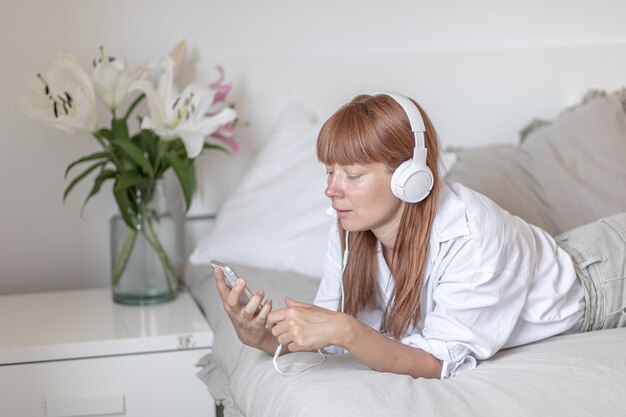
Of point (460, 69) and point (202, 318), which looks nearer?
point (202, 318)

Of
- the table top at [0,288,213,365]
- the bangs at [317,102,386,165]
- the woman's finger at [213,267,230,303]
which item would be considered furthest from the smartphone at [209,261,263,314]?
the table top at [0,288,213,365]

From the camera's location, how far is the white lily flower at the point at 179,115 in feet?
6.41

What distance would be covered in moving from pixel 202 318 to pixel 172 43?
726 mm

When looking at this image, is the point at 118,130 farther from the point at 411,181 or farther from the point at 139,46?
the point at 411,181

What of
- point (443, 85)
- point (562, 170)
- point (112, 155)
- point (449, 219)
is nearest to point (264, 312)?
point (449, 219)

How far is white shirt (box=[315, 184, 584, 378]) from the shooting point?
54.2 inches

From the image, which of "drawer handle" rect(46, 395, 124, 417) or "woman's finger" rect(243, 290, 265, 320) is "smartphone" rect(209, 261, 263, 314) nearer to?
"woman's finger" rect(243, 290, 265, 320)

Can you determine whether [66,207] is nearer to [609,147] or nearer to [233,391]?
[233,391]

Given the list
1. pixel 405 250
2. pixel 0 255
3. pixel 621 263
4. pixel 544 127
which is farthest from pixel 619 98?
pixel 0 255

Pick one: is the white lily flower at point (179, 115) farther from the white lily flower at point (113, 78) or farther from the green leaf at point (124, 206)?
the green leaf at point (124, 206)

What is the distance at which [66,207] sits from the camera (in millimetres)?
2219

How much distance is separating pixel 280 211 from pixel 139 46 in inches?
21.1

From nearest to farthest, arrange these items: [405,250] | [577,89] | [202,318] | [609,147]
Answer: [405,250], [202,318], [609,147], [577,89]

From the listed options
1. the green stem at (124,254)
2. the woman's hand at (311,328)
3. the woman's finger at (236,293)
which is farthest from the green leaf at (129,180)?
the woman's hand at (311,328)
